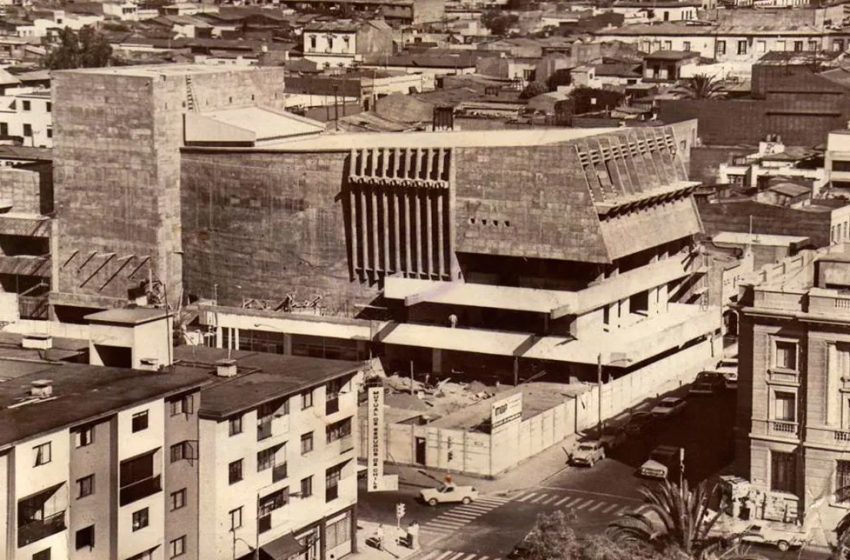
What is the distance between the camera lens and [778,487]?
97688 mm

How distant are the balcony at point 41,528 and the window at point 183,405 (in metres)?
8.07

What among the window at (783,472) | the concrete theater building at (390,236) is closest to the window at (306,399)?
the window at (783,472)

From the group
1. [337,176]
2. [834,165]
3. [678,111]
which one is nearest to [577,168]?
[337,176]

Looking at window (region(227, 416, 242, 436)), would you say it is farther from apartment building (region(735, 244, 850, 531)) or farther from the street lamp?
the street lamp

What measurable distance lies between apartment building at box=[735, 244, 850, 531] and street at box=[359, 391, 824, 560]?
363 centimetres

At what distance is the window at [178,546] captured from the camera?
84.4m

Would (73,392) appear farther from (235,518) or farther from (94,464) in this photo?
(235,518)

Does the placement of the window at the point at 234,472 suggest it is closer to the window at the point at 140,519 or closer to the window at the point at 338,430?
the window at the point at 140,519

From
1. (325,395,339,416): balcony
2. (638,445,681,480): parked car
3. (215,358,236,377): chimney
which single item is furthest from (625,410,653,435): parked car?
(215,358,236,377): chimney

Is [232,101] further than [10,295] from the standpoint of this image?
Yes

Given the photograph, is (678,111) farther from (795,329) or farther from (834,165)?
(795,329)

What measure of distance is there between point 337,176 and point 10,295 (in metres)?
24.7

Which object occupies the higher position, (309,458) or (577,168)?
(577,168)

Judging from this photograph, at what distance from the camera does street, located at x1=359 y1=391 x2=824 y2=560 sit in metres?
96.6
